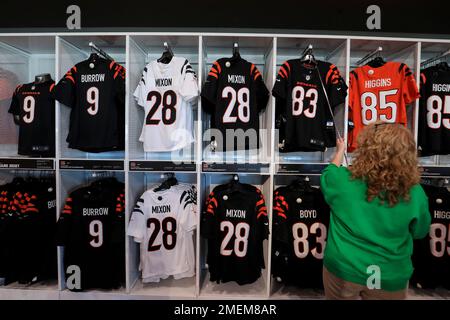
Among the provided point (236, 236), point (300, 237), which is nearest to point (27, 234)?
point (236, 236)

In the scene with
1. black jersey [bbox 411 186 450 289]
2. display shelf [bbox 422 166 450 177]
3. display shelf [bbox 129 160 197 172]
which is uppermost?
display shelf [bbox 129 160 197 172]

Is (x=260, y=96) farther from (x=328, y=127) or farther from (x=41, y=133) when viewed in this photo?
(x=41, y=133)

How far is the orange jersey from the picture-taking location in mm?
1917

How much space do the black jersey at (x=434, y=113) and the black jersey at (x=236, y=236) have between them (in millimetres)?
1491

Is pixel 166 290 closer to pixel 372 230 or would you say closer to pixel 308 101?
pixel 372 230

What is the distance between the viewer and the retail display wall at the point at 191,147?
1.93 meters

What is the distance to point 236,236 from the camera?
6.32 ft

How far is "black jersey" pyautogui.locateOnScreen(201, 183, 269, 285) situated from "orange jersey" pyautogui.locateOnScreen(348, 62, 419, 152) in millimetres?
1012

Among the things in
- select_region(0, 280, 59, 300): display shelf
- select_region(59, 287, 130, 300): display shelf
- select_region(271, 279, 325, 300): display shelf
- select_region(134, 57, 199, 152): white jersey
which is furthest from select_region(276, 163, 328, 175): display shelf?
select_region(0, 280, 59, 300): display shelf

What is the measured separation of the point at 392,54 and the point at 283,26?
1069 mm

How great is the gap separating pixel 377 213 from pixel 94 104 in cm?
218

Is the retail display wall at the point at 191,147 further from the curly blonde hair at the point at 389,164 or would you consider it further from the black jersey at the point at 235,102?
the curly blonde hair at the point at 389,164

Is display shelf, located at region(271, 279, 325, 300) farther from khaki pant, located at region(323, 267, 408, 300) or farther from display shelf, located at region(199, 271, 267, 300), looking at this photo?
khaki pant, located at region(323, 267, 408, 300)

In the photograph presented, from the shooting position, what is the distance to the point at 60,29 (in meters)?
2.15
